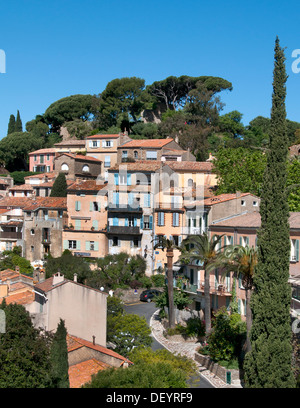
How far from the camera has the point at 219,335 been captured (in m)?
32.2

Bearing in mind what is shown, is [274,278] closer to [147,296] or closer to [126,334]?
[126,334]

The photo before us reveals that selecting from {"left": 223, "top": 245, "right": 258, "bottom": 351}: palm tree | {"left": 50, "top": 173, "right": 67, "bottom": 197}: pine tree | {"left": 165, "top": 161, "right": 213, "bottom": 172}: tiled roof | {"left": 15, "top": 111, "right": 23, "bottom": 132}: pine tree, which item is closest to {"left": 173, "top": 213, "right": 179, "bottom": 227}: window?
{"left": 165, "top": 161, "right": 213, "bottom": 172}: tiled roof

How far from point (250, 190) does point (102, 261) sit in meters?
16.0

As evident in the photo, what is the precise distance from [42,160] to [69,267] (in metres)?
44.8

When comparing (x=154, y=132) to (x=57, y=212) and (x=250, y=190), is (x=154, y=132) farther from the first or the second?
(x=250, y=190)

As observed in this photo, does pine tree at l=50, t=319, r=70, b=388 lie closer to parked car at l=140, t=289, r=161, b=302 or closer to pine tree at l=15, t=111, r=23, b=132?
parked car at l=140, t=289, r=161, b=302

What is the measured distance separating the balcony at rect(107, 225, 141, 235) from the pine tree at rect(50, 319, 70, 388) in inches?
1317

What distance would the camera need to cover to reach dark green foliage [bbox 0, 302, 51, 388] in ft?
65.5

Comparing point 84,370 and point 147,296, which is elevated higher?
point 147,296

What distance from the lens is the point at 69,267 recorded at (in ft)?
171

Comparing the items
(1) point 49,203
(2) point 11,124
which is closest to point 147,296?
(1) point 49,203

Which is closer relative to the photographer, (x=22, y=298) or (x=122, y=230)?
(x=22, y=298)

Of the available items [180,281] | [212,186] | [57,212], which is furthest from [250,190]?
[57,212]

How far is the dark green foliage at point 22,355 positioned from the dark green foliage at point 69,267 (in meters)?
28.6
